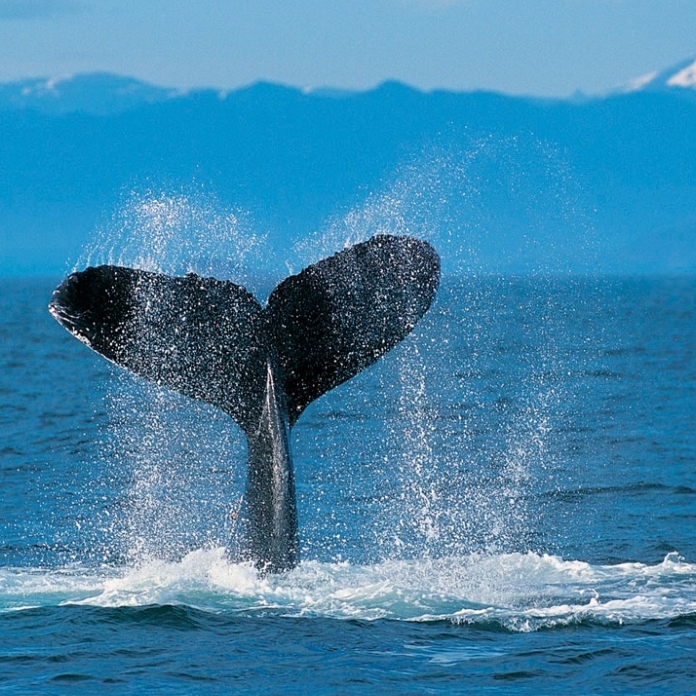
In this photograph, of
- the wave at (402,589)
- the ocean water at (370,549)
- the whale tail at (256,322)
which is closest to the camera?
the ocean water at (370,549)

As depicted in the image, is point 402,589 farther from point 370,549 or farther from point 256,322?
point 256,322

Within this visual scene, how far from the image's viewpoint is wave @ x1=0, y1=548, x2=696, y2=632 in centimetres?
1071

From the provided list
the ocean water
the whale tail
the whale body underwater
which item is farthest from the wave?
the whale tail

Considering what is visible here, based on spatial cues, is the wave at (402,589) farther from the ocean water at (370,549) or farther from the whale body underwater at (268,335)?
the whale body underwater at (268,335)

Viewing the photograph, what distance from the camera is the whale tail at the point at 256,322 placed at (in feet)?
32.6

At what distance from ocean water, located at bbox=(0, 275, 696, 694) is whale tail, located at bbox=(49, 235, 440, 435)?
1.21 m

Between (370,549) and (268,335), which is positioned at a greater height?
(268,335)

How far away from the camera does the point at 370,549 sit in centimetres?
1337

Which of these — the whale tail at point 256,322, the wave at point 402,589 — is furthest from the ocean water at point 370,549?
the whale tail at point 256,322

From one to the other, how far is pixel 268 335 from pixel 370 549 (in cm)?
333

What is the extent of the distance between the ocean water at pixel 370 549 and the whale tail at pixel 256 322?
121cm

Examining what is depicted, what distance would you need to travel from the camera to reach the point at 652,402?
26.8 m

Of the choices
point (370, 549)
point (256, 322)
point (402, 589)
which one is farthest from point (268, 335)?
point (370, 549)

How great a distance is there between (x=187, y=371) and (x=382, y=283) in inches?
61.4
